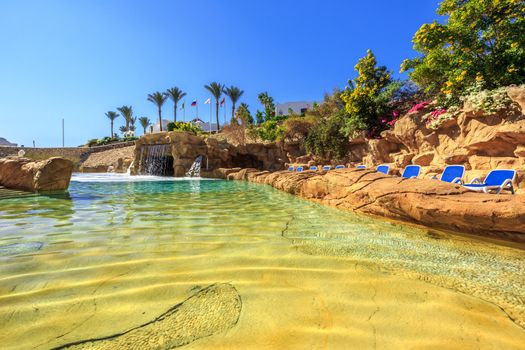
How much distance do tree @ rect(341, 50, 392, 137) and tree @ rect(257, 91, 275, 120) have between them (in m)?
19.5

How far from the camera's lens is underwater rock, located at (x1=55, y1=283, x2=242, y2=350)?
129 centimetres

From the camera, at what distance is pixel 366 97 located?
1648cm

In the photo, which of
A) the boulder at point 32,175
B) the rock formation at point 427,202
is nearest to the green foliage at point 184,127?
the boulder at point 32,175

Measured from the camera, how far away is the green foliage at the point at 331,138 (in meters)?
18.3

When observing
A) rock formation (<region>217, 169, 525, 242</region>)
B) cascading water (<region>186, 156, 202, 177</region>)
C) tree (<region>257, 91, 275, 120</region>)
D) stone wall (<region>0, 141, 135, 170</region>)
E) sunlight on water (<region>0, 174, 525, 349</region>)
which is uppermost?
tree (<region>257, 91, 275, 120</region>)

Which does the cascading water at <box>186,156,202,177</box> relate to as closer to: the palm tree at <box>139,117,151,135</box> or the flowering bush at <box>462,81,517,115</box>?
the flowering bush at <box>462,81,517,115</box>

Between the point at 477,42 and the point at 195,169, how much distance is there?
59.7 feet

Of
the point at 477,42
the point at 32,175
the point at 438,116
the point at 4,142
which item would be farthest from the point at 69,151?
the point at 477,42

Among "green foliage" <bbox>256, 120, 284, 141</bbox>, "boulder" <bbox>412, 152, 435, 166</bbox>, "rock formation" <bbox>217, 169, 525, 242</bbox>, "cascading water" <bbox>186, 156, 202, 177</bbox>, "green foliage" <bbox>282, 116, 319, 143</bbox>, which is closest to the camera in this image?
"rock formation" <bbox>217, 169, 525, 242</bbox>

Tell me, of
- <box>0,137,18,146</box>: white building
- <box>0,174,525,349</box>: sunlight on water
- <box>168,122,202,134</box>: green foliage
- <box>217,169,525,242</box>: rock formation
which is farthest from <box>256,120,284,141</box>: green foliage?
<box>0,137,18,146</box>: white building

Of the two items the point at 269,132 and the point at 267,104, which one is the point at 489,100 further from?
the point at 267,104

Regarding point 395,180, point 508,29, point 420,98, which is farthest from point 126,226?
point 420,98

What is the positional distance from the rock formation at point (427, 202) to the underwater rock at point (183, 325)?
3487mm

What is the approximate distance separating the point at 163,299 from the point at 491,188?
6963 millimetres
